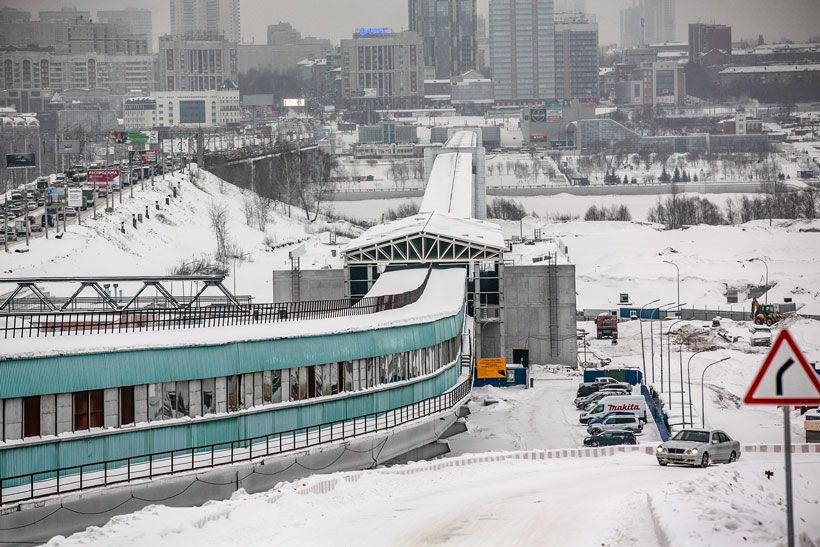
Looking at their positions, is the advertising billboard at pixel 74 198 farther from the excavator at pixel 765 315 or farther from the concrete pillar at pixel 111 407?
the concrete pillar at pixel 111 407

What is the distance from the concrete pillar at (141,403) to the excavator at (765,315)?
170 ft

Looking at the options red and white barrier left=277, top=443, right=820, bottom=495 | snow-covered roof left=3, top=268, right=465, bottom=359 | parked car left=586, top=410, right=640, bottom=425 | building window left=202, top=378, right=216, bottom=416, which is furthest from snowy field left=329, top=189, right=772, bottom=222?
building window left=202, top=378, right=216, bottom=416

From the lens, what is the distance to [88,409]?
2767 cm

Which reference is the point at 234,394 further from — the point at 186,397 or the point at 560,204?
the point at 560,204

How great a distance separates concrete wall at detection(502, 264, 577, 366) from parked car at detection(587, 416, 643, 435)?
1962cm

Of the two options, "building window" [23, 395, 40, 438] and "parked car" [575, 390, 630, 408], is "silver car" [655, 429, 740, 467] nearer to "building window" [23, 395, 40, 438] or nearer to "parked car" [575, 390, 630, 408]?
"building window" [23, 395, 40, 438]

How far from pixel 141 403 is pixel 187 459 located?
1503 mm

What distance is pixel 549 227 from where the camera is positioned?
128 meters

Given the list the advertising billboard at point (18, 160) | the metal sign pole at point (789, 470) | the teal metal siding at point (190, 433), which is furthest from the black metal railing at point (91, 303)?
the advertising billboard at point (18, 160)

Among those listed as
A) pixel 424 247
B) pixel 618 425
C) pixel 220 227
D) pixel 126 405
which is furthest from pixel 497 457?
pixel 220 227

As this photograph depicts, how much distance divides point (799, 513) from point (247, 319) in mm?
17072

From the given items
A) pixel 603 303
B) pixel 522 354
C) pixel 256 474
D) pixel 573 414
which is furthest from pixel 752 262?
pixel 256 474

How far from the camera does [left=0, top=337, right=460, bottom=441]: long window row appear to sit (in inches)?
1053

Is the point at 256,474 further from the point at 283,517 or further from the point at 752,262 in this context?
the point at 752,262
